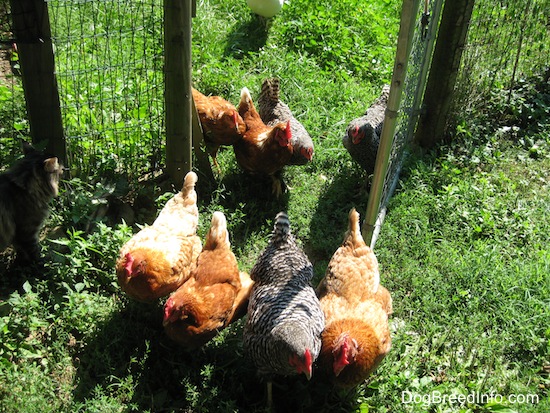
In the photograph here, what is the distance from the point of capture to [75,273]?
4.89 m

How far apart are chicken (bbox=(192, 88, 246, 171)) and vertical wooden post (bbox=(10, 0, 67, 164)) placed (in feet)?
5.44

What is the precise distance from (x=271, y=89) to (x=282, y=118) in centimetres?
38

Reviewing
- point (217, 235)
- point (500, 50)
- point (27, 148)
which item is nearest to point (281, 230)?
point (217, 235)

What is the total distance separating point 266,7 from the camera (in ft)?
28.4

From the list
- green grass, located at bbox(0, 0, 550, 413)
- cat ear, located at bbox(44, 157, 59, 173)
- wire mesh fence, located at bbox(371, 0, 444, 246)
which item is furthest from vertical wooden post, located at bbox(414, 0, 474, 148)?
cat ear, located at bbox(44, 157, 59, 173)

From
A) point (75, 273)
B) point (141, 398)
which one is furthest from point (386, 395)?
point (75, 273)

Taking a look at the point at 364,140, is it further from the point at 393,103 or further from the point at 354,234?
the point at 393,103

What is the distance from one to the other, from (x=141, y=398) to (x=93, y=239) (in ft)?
5.30

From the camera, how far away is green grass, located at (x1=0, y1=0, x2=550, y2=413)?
4.39 metres

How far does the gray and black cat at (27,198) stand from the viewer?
4.78 meters

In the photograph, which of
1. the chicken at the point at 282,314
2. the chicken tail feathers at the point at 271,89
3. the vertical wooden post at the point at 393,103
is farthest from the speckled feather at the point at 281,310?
the chicken tail feathers at the point at 271,89

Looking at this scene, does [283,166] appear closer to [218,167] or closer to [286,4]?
[218,167]

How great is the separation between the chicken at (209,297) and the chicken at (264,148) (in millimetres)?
1363

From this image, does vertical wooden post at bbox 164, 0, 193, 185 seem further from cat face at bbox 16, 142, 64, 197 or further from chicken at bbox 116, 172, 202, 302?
cat face at bbox 16, 142, 64, 197
